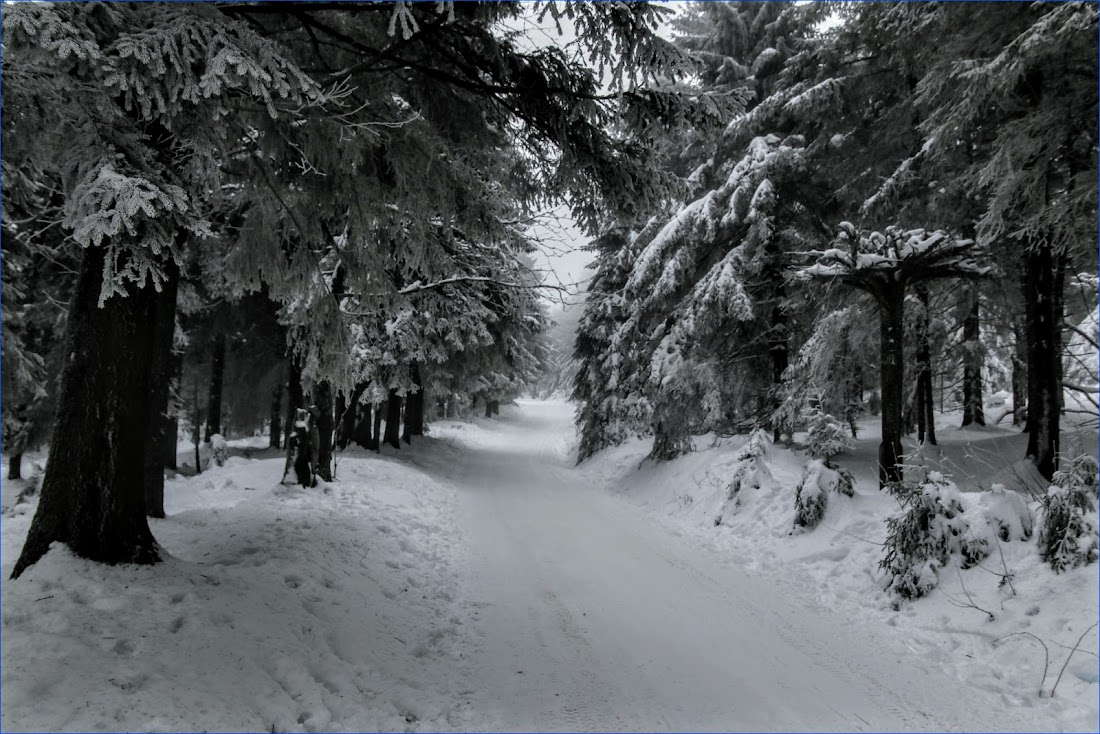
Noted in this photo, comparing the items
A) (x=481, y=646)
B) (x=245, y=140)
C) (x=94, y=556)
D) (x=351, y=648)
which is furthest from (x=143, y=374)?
(x=481, y=646)

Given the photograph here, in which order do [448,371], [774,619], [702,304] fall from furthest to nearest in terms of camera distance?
[448,371], [702,304], [774,619]

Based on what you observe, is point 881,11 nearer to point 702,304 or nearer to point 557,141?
point 702,304

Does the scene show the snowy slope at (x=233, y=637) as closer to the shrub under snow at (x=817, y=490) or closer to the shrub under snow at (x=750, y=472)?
the shrub under snow at (x=817, y=490)

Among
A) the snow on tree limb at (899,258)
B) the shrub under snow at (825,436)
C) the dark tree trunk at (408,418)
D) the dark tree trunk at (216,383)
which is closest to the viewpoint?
the snow on tree limb at (899,258)

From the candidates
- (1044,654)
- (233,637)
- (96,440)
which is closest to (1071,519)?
Result: (1044,654)

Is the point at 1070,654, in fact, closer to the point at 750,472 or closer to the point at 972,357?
the point at 750,472

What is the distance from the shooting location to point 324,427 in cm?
1012

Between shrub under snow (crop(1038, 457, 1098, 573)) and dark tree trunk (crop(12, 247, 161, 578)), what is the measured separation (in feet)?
24.9

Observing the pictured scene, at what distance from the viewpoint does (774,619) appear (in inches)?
195

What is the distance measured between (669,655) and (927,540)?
315 cm

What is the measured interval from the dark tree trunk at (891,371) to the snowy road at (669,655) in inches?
117

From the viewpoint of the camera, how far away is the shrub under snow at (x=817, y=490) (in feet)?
23.4

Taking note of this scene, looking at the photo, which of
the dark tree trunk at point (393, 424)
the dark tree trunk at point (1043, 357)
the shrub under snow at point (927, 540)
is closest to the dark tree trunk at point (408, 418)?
the dark tree trunk at point (393, 424)

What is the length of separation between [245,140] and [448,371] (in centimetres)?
1182
